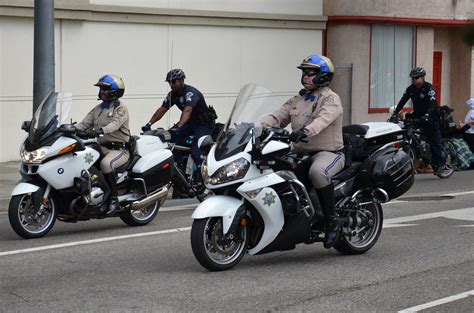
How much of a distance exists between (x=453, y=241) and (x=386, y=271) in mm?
1838

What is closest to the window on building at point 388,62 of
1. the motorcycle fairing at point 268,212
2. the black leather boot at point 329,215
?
the black leather boot at point 329,215

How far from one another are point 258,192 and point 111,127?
315 centimetres

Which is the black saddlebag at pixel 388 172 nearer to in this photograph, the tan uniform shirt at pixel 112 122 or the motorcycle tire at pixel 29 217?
the tan uniform shirt at pixel 112 122

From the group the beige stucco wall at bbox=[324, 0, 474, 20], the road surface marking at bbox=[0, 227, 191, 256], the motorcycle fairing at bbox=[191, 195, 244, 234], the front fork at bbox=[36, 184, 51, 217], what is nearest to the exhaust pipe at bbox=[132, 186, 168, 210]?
the road surface marking at bbox=[0, 227, 191, 256]

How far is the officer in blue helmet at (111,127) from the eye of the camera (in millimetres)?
10719

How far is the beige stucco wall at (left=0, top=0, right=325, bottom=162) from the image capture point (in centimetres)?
1836

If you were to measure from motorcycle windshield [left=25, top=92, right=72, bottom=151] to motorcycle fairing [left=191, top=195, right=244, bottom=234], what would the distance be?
2847 millimetres

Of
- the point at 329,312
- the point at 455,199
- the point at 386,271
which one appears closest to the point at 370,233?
the point at 386,271

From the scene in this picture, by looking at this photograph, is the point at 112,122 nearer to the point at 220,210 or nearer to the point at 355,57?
the point at 220,210

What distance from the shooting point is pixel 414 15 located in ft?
82.8

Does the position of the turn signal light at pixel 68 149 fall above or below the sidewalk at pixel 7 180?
above

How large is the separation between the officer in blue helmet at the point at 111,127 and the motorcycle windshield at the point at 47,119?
14.2 inches

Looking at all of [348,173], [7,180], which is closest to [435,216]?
[348,173]

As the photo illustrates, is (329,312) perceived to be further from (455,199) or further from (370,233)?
(455,199)
